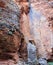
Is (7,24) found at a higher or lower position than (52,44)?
higher

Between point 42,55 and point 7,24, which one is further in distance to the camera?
point 42,55

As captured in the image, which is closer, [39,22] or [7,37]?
[7,37]

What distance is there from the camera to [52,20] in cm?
768

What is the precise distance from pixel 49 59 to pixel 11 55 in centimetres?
477

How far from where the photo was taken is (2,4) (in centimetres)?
319

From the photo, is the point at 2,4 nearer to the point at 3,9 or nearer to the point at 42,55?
the point at 3,9

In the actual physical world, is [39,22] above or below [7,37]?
above

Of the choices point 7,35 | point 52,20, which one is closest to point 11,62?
point 7,35

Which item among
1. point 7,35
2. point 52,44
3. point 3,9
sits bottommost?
point 52,44

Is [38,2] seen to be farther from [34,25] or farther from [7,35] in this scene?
[7,35]

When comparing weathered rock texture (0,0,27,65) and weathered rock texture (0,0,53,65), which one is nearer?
weathered rock texture (0,0,27,65)

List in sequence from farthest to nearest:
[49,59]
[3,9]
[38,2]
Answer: [38,2] < [49,59] < [3,9]

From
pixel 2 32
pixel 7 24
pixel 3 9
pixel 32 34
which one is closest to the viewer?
pixel 2 32

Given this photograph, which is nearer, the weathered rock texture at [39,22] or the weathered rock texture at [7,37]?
the weathered rock texture at [7,37]
